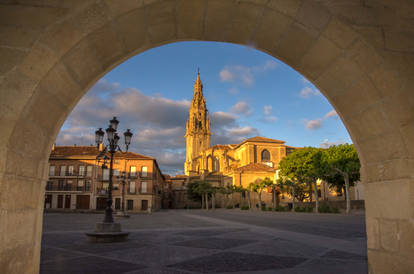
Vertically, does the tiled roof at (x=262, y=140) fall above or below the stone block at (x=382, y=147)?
above

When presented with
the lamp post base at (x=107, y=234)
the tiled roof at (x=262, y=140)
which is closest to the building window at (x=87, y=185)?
the tiled roof at (x=262, y=140)

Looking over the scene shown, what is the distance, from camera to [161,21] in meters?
3.14

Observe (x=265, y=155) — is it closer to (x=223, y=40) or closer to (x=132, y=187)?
(x=132, y=187)

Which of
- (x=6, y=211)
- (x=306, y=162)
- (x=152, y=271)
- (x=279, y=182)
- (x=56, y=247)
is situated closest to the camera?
(x=6, y=211)

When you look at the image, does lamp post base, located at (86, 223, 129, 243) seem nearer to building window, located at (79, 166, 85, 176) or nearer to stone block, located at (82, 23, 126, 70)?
stone block, located at (82, 23, 126, 70)

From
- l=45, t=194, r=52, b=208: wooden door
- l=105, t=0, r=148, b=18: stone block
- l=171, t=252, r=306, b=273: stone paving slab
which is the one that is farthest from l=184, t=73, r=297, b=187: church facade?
l=105, t=0, r=148, b=18: stone block

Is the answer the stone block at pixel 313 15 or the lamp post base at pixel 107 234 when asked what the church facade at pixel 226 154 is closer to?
the lamp post base at pixel 107 234

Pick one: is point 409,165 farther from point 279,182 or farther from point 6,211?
point 279,182

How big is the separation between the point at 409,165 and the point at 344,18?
1.69 m

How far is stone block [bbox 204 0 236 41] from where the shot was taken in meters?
3.02

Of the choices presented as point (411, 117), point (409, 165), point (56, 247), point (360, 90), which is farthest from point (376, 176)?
point (56, 247)

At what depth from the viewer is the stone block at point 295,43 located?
3201 millimetres

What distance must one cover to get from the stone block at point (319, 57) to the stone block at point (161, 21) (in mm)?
1610

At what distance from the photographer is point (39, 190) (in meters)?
2.98
